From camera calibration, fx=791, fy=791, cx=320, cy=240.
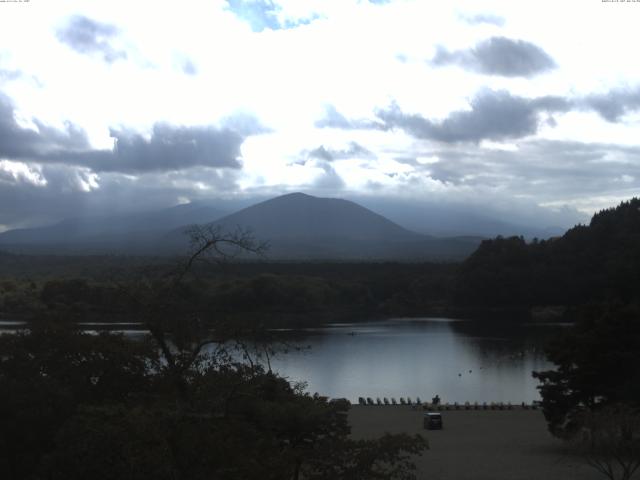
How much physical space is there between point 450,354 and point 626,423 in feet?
82.4

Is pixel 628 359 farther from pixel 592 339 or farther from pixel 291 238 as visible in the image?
pixel 291 238

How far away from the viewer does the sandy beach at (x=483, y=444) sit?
13078mm

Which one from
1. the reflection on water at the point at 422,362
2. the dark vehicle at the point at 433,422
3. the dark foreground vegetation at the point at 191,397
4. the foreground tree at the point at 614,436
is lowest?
the reflection on water at the point at 422,362

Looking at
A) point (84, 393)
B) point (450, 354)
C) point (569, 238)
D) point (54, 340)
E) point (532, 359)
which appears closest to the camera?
point (84, 393)

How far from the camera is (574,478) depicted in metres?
12.4

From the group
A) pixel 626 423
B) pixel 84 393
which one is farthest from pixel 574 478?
pixel 84 393

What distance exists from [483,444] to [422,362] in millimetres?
17333

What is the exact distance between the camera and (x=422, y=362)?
1308 inches

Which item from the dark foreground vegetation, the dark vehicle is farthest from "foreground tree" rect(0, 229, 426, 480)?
the dark vehicle

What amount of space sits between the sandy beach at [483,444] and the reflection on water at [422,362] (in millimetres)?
3789

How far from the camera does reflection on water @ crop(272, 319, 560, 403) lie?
26484mm

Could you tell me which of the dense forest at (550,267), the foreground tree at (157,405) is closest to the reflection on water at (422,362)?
the dense forest at (550,267)

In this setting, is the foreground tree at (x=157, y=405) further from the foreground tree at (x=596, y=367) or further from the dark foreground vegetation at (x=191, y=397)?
the foreground tree at (x=596, y=367)

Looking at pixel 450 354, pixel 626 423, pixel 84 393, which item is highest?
pixel 84 393
